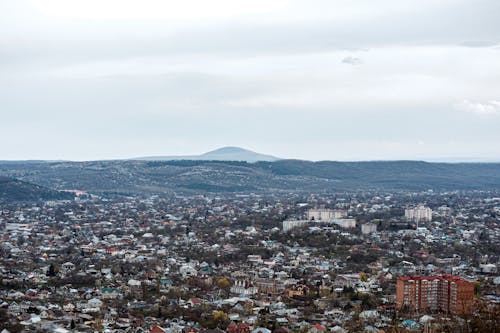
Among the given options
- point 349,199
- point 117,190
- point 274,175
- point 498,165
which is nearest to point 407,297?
point 349,199

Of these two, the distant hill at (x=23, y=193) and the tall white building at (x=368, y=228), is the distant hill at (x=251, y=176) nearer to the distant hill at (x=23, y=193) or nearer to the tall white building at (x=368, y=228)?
the distant hill at (x=23, y=193)

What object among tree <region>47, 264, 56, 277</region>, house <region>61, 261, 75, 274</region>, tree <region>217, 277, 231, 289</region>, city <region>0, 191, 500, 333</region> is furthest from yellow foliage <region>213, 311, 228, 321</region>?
house <region>61, 261, 75, 274</region>

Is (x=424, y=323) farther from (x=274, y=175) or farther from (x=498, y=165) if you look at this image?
(x=498, y=165)

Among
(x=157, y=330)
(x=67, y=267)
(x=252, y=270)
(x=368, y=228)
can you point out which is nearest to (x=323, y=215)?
(x=368, y=228)

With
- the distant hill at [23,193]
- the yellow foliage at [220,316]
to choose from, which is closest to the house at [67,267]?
the yellow foliage at [220,316]

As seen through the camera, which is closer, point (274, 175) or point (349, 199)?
point (349, 199)

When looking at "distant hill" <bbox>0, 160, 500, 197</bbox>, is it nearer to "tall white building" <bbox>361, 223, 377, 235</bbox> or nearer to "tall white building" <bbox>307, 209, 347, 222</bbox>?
"tall white building" <bbox>307, 209, 347, 222</bbox>
